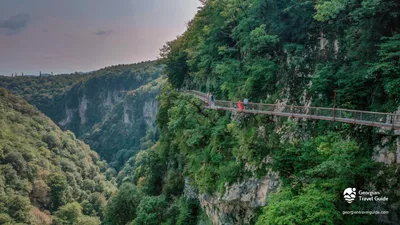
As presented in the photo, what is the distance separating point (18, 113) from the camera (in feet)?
296

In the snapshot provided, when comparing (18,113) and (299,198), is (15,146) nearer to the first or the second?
(18,113)

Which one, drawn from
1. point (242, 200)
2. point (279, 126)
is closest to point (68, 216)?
point (242, 200)

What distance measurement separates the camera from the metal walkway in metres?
11.2

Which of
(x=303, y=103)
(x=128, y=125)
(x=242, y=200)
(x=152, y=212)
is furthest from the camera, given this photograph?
(x=128, y=125)

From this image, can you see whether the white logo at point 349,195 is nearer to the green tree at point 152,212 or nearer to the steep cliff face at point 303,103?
the steep cliff face at point 303,103

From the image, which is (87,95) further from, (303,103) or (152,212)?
(303,103)

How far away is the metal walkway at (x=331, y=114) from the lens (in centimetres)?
1123

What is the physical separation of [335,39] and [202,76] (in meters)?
13.6

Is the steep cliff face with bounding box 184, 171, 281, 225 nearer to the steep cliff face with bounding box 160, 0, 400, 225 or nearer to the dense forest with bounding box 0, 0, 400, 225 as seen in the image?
the dense forest with bounding box 0, 0, 400, 225

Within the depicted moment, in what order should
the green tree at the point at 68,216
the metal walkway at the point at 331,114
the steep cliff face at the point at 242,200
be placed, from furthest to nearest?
the green tree at the point at 68,216
the steep cliff face at the point at 242,200
the metal walkway at the point at 331,114

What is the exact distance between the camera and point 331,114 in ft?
44.0

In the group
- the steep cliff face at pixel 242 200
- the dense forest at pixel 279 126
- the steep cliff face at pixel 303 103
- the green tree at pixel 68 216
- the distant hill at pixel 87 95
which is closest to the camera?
the steep cliff face at pixel 303 103

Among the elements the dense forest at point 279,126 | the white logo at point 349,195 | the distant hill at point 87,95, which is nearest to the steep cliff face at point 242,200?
the dense forest at point 279,126

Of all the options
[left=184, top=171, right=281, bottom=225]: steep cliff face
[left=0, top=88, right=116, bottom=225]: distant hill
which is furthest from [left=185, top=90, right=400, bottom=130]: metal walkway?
[left=0, top=88, right=116, bottom=225]: distant hill
